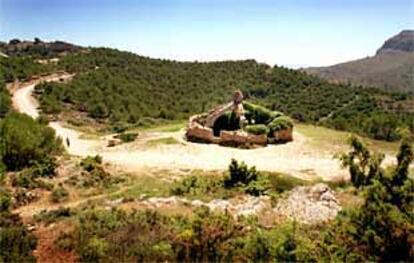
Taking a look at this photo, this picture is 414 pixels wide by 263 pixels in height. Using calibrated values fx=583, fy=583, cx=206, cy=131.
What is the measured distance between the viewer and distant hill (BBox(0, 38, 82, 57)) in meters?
79.7

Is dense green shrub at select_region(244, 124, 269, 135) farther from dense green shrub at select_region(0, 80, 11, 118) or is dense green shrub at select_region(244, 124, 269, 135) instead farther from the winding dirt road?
dense green shrub at select_region(0, 80, 11, 118)

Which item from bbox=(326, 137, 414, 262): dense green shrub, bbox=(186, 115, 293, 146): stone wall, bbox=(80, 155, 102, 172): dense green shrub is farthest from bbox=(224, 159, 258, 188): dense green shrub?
bbox=(186, 115, 293, 146): stone wall

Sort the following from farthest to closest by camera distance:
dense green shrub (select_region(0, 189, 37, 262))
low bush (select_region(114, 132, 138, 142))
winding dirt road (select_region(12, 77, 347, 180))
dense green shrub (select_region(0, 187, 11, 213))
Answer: low bush (select_region(114, 132, 138, 142)) → winding dirt road (select_region(12, 77, 347, 180)) → dense green shrub (select_region(0, 187, 11, 213)) → dense green shrub (select_region(0, 189, 37, 262))

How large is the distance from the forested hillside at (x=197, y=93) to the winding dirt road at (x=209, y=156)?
1035 cm

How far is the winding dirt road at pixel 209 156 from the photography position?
86.5ft

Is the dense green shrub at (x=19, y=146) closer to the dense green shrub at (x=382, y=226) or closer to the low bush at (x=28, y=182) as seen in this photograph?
the low bush at (x=28, y=182)

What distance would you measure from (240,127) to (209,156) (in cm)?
591

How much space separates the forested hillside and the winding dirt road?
10354mm

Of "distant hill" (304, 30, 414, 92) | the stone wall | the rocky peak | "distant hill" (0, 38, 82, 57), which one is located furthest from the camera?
the rocky peak

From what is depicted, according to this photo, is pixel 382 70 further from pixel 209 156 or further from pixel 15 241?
pixel 15 241

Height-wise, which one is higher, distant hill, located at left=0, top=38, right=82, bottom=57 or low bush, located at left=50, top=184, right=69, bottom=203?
distant hill, located at left=0, top=38, right=82, bottom=57

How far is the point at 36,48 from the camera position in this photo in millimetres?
84750

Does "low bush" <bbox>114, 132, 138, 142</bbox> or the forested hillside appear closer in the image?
"low bush" <bbox>114, 132, 138, 142</bbox>

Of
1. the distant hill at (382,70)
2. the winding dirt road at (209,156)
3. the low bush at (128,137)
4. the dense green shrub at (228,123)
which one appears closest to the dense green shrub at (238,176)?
the winding dirt road at (209,156)
